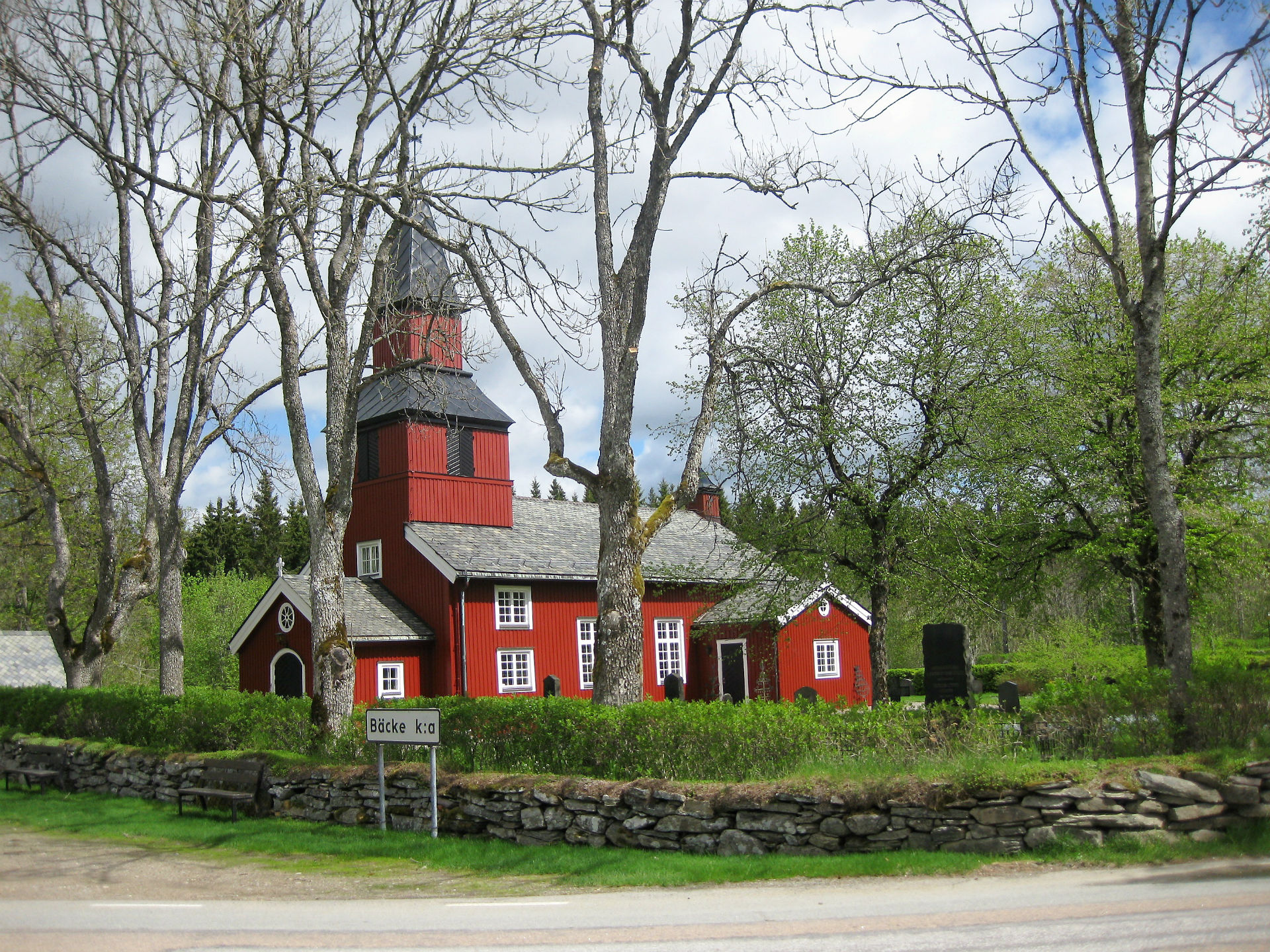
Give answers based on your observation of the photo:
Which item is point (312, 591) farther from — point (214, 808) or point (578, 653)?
point (578, 653)

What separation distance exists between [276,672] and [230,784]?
14.4 m

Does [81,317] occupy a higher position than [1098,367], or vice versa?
[81,317]

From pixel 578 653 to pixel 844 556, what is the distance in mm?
11988

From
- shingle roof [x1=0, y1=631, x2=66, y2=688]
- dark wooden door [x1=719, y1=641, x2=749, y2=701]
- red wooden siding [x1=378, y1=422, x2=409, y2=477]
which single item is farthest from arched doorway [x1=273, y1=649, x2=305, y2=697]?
shingle roof [x1=0, y1=631, x2=66, y2=688]

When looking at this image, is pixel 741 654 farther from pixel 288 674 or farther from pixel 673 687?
pixel 288 674

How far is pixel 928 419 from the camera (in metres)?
19.0

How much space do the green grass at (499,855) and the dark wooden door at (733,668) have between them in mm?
19788

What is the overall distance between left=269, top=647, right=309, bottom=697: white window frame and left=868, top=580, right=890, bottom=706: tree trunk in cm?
1498

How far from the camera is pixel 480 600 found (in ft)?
89.0

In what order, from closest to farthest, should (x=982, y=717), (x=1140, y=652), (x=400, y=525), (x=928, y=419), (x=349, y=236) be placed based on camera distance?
(x=982, y=717) < (x=349, y=236) < (x=928, y=419) < (x=1140, y=652) < (x=400, y=525)

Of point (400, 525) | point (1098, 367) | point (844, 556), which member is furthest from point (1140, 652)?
point (400, 525)

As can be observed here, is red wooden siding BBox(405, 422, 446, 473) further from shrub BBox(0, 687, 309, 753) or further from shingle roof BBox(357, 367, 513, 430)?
shrub BBox(0, 687, 309, 753)

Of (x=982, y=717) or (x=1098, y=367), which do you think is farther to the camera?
(x=1098, y=367)

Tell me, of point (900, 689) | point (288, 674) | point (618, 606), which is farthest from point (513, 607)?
point (618, 606)
